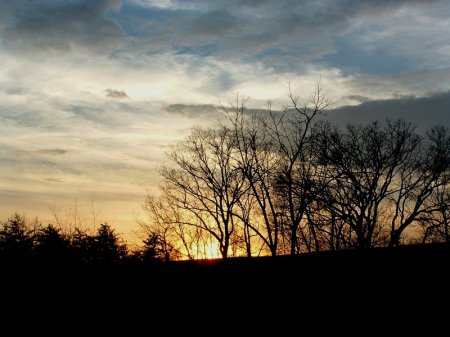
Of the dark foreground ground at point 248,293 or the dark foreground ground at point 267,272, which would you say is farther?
the dark foreground ground at point 267,272

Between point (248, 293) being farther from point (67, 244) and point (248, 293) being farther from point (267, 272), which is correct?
point (67, 244)

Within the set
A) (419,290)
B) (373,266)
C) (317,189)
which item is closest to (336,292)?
(373,266)

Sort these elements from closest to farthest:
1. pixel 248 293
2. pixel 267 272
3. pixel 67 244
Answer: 1. pixel 248 293
2. pixel 267 272
3. pixel 67 244

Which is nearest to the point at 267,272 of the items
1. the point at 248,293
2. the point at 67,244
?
the point at 248,293

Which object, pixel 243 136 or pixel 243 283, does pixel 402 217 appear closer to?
pixel 243 136

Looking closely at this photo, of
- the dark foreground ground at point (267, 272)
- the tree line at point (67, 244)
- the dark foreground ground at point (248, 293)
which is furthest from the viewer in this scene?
the tree line at point (67, 244)

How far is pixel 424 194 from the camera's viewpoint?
37906mm

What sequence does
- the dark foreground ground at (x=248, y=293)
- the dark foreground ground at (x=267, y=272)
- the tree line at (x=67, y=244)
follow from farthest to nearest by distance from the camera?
1. the tree line at (x=67, y=244)
2. the dark foreground ground at (x=267, y=272)
3. the dark foreground ground at (x=248, y=293)

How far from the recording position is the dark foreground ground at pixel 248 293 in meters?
7.80

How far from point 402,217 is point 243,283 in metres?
32.4

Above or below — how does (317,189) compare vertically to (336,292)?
above

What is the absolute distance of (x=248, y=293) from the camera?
29.6 feet

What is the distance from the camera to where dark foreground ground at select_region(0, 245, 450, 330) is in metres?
7.80

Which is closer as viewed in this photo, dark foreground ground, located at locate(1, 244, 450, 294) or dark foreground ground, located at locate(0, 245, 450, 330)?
dark foreground ground, located at locate(0, 245, 450, 330)
